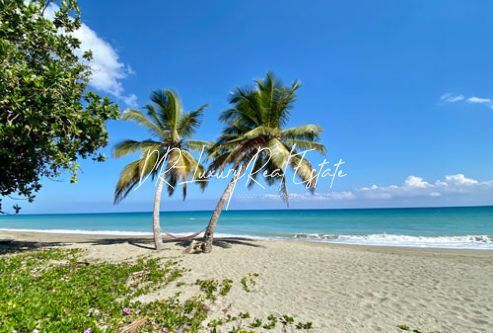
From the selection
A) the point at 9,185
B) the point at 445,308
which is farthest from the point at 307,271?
the point at 9,185

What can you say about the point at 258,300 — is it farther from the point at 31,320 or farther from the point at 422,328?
the point at 31,320

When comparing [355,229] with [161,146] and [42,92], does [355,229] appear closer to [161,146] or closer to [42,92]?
[161,146]

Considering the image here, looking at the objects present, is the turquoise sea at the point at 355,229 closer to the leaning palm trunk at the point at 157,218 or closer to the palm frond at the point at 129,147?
the leaning palm trunk at the point at 157,218

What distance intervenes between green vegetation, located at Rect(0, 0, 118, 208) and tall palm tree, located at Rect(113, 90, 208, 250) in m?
3.50

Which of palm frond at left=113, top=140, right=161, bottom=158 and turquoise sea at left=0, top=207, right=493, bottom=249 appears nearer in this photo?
palm frond at left=113, top=140, right=161, bottom=158

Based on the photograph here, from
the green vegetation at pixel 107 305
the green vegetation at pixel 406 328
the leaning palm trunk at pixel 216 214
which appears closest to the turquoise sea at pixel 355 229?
the leaning palm trunk at pixel 216 214

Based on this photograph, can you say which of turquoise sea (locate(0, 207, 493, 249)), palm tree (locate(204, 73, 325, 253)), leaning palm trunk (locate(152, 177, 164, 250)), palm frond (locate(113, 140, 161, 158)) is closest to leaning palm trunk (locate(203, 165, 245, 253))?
palm tree (locate(204, 73, 325, 253))

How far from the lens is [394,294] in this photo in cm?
534

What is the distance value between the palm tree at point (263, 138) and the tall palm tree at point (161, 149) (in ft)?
5.30

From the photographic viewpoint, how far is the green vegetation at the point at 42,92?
4668 mm

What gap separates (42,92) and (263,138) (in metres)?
7.17

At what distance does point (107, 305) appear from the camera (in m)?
4.41

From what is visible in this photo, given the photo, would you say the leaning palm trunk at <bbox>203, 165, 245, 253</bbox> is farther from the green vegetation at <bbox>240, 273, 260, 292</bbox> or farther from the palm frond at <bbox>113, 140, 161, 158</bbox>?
the palm frond at <bbox>113, 140, 161, 158</bbox>

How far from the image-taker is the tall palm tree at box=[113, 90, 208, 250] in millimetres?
11562
